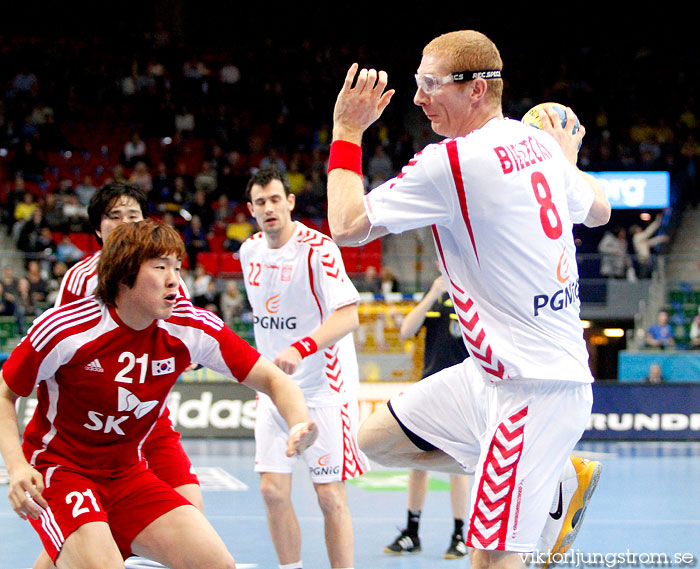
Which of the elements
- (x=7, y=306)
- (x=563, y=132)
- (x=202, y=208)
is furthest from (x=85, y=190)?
(x=563, y=132)

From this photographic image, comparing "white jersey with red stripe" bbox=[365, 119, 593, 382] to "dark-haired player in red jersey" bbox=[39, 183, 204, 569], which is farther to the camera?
"dark-haired player in red jersey" bbox=[39, 183, 204, 569]

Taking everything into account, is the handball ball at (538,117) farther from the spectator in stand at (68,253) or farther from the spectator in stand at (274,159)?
the spectator in stand at (274,159)

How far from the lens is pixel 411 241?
54.0 ft

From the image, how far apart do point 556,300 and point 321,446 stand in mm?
2352

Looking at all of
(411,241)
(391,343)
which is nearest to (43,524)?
(391,343)

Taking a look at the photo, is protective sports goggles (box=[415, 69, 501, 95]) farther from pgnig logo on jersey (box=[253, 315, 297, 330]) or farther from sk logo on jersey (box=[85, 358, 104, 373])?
pgnig logo on jersey (box=[253, 315, 297, 330])

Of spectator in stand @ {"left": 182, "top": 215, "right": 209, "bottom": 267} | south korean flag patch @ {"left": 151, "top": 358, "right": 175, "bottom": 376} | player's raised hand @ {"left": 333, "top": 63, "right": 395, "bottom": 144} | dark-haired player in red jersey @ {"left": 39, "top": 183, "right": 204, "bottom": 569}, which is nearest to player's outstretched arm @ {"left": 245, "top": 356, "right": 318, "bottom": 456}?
south korean flag patch @ {"left": 151, "top": 358, "right": 175, "bottom": 376}

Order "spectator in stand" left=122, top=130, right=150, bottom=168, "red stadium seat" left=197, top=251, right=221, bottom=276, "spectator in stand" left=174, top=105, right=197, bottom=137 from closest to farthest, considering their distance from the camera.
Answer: "red stadium seat" left=197, top=251, right=221, bottom=276 < "spectator in stand" left=122, top=130, right=150, bottom=168 < "spectator in stand" left=174, top=105, right=197, bottom=137

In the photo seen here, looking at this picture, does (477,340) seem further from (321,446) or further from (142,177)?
(142,177)

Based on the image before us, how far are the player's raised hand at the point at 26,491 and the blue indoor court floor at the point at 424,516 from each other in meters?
2.65

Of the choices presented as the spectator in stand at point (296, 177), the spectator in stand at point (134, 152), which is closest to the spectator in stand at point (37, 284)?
the spectator in stand at point (134, 152)

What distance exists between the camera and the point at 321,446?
5297mm

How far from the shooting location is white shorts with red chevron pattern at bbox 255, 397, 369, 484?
5234mm

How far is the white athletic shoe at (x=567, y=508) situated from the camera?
12.0 feet
